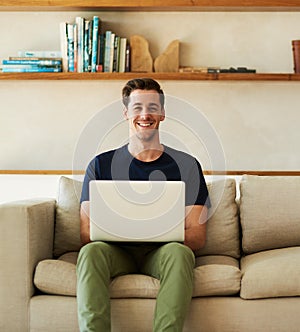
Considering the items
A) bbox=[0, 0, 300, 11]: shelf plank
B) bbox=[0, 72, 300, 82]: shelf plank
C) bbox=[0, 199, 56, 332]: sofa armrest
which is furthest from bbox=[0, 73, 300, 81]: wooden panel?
bbox=[0, 199, 56, 332]: sofa armrest

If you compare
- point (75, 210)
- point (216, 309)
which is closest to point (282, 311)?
point (216, 309)

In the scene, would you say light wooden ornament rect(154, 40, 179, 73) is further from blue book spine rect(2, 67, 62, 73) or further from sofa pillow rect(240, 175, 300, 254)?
sofa pillow rect(240, 175, 300, 254)

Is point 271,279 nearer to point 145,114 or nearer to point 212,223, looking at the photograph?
point 212,223

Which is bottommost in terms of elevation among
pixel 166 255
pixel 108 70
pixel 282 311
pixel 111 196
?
pixel 282 311

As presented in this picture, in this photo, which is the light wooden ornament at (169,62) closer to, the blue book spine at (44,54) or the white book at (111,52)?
the white book at (111,52)

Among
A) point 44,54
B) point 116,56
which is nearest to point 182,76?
point 116,56

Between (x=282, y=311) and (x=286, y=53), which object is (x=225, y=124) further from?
(x=282, y=311)

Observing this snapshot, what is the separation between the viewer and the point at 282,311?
2.70 metres

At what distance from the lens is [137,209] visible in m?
2.68

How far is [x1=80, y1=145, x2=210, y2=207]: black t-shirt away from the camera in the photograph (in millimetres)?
3072

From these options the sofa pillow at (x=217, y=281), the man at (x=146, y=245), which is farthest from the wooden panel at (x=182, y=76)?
the sofa pillow at (x=217, y=281)

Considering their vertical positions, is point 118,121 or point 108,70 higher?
point 108,70

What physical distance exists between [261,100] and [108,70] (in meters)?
0.96

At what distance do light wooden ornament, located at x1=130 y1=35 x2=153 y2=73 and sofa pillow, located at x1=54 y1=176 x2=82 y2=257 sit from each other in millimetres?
1093
